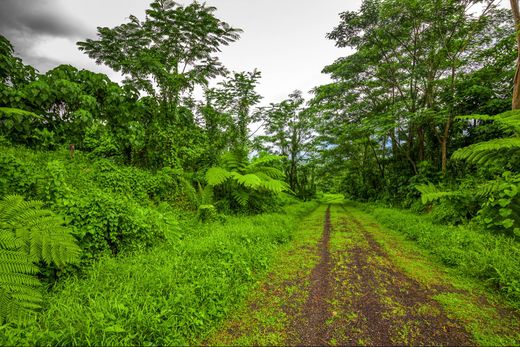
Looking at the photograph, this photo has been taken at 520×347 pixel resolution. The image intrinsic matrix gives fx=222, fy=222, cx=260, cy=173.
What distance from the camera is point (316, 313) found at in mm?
2561

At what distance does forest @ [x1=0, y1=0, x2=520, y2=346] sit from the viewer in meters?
2.28

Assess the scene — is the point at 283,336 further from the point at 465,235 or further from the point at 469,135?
the point at 469,135

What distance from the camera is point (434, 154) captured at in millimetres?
11695

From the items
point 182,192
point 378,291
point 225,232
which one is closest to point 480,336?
point 378,291

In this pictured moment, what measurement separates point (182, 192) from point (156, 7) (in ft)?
20.9

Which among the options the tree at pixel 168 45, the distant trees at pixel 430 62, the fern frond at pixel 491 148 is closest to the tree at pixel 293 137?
the distant trees at pixel 430 62

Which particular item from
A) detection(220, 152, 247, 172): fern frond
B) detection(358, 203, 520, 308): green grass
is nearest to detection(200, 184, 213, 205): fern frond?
detection(220, 152, 247, 172): fern frond

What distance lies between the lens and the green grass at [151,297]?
6.41 feet

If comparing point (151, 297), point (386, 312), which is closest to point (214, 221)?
point (151, 297)

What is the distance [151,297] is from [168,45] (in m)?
8.35

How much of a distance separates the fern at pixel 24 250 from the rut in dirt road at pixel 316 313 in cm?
267

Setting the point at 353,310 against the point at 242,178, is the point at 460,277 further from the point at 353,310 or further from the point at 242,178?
the point at 242,178

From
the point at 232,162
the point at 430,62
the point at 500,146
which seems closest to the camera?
the point at 500,146

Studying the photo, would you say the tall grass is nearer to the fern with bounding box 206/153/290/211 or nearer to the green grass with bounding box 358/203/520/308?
the green grass with bounding box 358/203/520/308
